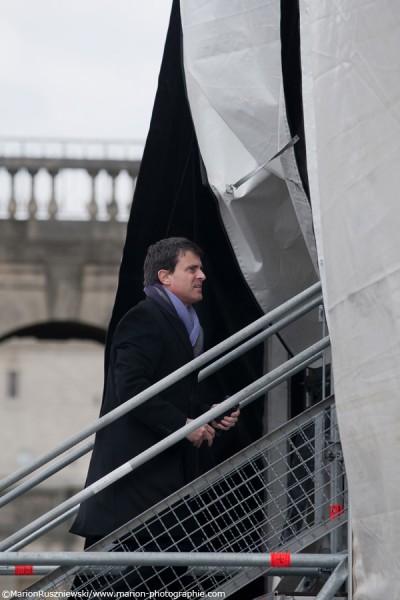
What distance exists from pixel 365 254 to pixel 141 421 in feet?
5.34

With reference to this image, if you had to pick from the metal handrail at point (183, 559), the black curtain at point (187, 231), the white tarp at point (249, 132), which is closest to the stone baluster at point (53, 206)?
the black curtain at point (187, 231)

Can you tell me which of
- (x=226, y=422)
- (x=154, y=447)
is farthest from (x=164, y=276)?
(x=154, y=447)

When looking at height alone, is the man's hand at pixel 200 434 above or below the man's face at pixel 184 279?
below

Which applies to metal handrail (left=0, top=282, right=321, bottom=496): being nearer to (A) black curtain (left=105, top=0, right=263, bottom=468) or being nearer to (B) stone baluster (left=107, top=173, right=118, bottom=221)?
(A) black curtain (left=105, top=0, right=263, bottom=468)

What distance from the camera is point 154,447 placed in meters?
5.20

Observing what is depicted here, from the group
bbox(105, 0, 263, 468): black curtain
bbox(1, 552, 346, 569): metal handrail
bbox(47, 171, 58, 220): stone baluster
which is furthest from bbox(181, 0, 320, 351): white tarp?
bbox(47, 171, 58, 220): stone baluster

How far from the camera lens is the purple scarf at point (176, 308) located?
5777 millimetres

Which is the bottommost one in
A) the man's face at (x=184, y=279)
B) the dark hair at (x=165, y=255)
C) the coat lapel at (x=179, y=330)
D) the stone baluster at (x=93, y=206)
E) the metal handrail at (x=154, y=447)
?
the metal handrail at (x=154, y=447)

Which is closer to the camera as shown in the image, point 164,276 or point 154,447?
point 154,447

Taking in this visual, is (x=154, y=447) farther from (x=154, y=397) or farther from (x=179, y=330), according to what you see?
(x=179, y=330)

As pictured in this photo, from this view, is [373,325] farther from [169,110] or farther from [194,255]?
[169,110]

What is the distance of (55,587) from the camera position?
542 centimetres

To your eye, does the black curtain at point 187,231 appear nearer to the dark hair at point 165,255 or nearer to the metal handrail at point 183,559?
the dark hair at point 165,255

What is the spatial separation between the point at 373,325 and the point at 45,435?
161 feet
